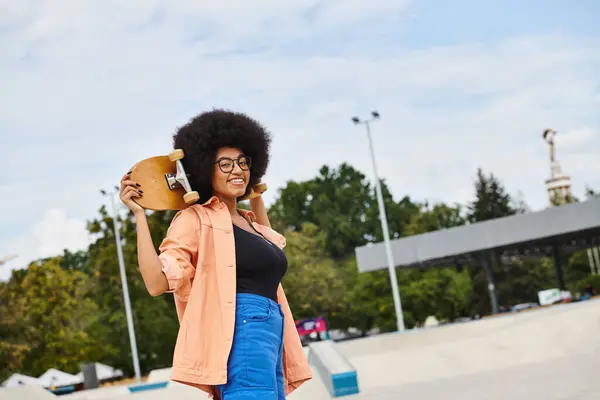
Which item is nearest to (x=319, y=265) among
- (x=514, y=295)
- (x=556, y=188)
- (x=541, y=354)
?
(x=514, y=295)

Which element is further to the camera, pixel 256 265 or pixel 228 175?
pixel 228 175

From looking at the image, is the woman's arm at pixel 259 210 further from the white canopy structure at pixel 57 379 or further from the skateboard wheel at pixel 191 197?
the white canopy structure at pixel 57 379

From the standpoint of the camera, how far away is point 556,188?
8356cm

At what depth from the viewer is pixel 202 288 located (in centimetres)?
344

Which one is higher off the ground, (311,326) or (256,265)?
(256,265)

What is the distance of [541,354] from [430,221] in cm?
5401

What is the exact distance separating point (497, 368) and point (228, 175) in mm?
9546

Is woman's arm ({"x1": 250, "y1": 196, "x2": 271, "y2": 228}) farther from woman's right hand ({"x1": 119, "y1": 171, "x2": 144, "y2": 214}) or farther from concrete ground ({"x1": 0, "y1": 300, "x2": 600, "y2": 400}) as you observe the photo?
concrete ground ({"x1": 0, "y1": 300, "x2": 600, "y2": 400})

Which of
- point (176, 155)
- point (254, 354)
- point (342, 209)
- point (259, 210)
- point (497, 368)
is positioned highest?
point (342, 209)

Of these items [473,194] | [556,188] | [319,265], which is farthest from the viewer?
[556,188]

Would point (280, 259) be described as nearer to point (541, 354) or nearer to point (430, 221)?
point (541, 354)

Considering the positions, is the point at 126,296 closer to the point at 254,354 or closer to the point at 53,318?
the point at 53,318

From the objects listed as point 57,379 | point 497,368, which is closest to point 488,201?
point 57,379

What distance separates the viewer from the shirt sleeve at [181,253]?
337 cm
